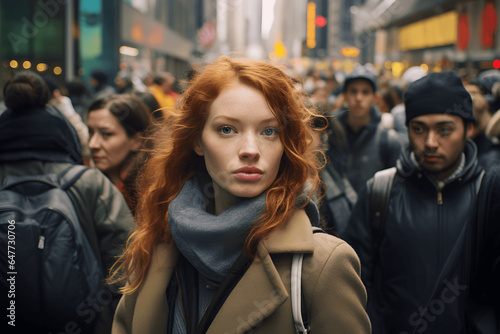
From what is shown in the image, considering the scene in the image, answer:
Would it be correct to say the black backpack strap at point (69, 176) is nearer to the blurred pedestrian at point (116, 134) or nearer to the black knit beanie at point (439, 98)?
the blurred pedestrian at point (116, 134)

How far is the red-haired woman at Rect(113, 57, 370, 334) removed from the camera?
199cm

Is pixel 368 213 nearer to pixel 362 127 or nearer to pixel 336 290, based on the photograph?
pixel 336 290

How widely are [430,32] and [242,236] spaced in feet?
188

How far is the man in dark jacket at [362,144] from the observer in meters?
5.76

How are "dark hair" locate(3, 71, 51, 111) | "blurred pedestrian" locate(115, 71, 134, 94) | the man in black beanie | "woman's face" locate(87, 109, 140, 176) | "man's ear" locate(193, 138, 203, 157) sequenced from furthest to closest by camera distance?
"blurred pedestrian" locate(115, 71, 134, 94), "woman's face" locate(87, 109, 140, 176), "dark hair" locate(3, 71, 51, 111), the man in black beanie, "man's ear" locate(193, 138, 203, 157)

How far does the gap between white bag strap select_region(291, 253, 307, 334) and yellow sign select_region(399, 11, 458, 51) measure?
45.6 metres

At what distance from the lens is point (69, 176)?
11.1 ft

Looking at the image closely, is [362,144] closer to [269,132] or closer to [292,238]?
[269,132]

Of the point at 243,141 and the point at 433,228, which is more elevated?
the point at 243,141

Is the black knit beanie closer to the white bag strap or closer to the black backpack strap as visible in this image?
the white bag strap

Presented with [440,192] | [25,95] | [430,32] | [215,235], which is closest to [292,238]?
[215,235]

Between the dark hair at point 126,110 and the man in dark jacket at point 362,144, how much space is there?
184 cm

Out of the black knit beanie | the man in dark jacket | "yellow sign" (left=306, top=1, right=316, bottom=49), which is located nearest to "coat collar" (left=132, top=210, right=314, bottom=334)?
the black knit beanie

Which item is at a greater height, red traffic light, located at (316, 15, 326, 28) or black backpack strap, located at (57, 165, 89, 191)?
red traffic light, located at (316, 15, 326, 28)
